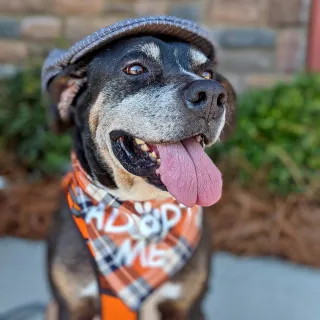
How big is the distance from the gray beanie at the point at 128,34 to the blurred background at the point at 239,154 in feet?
5.41

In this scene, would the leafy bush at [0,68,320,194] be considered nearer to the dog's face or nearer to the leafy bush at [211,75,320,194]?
the leafy bush at [211,75,320,194]

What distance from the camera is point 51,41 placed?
469 cm

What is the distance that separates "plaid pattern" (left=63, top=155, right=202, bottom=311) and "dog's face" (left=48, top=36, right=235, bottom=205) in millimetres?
81

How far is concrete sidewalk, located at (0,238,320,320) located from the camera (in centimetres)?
312

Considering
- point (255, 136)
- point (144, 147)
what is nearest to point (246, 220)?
point (255, 136)

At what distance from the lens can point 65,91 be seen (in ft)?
7.36

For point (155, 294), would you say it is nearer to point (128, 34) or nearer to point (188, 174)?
point (188, 174)

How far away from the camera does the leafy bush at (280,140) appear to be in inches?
143

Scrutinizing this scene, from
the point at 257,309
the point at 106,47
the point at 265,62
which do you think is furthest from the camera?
the point at 265,62

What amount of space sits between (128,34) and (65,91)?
43 centimetres

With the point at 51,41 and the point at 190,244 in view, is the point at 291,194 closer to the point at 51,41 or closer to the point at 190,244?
the point at 190,244

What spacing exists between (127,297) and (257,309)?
1245 millimetres

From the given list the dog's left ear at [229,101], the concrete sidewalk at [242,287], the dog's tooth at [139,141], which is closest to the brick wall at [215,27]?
the concrete sidewalk at [242,287]

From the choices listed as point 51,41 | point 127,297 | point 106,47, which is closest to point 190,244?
point 127,297
